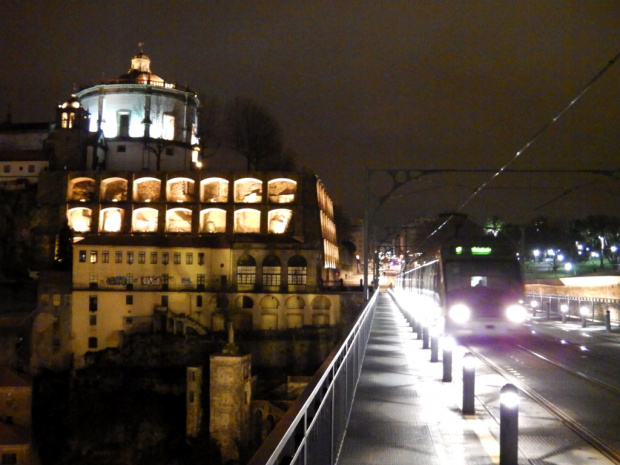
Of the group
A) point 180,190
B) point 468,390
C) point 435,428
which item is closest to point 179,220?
point 180,190

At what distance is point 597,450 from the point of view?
7223mm

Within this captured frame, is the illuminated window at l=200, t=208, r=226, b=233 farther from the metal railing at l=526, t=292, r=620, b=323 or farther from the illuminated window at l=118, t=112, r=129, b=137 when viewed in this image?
the metal railing at l=526, t=292, r=620, b=323

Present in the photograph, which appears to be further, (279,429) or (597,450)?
(597,450)

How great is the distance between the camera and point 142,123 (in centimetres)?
8375

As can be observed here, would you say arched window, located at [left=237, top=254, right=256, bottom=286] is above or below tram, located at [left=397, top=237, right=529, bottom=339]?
above

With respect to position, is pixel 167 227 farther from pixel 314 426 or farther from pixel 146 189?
pixel 314 426

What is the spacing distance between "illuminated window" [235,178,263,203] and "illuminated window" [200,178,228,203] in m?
1.29

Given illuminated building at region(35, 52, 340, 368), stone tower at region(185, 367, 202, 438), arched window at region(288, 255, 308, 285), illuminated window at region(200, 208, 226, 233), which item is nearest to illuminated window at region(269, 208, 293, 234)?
illuminated building at region(35, 52, 340, 368)

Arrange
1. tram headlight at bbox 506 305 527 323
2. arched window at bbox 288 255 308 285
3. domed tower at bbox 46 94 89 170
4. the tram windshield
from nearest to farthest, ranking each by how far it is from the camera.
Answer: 1. tram headlight at bbox 506 305 527 323
2. the tram windshield
3. arched window at bbox 288 255 308 285
4. domed tower at bbox 46 94 89 170

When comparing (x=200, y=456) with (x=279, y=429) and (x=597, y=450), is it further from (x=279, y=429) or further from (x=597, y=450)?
(x=279, y=429)

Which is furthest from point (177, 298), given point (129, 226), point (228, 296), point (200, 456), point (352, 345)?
point (352, 345)

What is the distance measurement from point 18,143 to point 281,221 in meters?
41.1

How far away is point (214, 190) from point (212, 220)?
341 cm

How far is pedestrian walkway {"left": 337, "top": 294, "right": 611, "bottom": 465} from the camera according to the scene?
691cm
